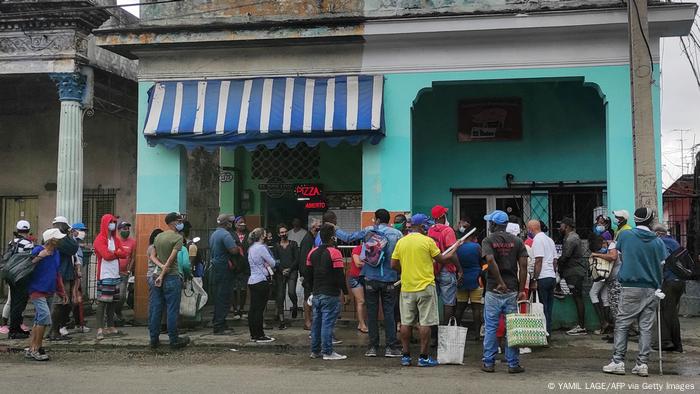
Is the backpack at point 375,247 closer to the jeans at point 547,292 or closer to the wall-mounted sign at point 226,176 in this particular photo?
the jeans at point 547,292

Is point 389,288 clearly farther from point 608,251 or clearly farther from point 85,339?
point 85,339

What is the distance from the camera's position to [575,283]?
35.0 feet

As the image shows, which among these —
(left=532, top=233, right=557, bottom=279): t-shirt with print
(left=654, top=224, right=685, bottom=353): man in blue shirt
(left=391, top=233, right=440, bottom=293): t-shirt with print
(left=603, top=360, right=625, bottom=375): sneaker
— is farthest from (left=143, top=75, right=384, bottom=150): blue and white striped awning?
(left=603, top=360, right=625, bottom=375): sneaker

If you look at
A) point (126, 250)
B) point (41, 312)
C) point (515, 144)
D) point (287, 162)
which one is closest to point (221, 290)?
point (126, 250)

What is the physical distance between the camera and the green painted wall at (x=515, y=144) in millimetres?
13766

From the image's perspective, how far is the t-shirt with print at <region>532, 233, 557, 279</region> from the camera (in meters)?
9.75

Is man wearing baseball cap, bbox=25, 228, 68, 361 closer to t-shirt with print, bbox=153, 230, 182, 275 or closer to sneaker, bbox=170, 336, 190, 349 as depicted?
t-shirt with print, bbox=153, 230, 182, 275

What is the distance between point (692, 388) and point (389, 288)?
3.72 m

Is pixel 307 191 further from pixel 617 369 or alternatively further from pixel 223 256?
pixel 617 369

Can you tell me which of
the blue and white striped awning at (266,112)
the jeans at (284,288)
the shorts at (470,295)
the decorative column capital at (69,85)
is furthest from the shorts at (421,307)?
the decorative column capital at (69,85)

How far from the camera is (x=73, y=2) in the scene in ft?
45.0

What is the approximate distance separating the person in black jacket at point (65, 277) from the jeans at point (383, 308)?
4.70 meters

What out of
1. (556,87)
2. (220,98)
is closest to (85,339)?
(220,98)

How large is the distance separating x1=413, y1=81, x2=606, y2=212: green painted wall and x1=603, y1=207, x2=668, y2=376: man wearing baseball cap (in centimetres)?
615
